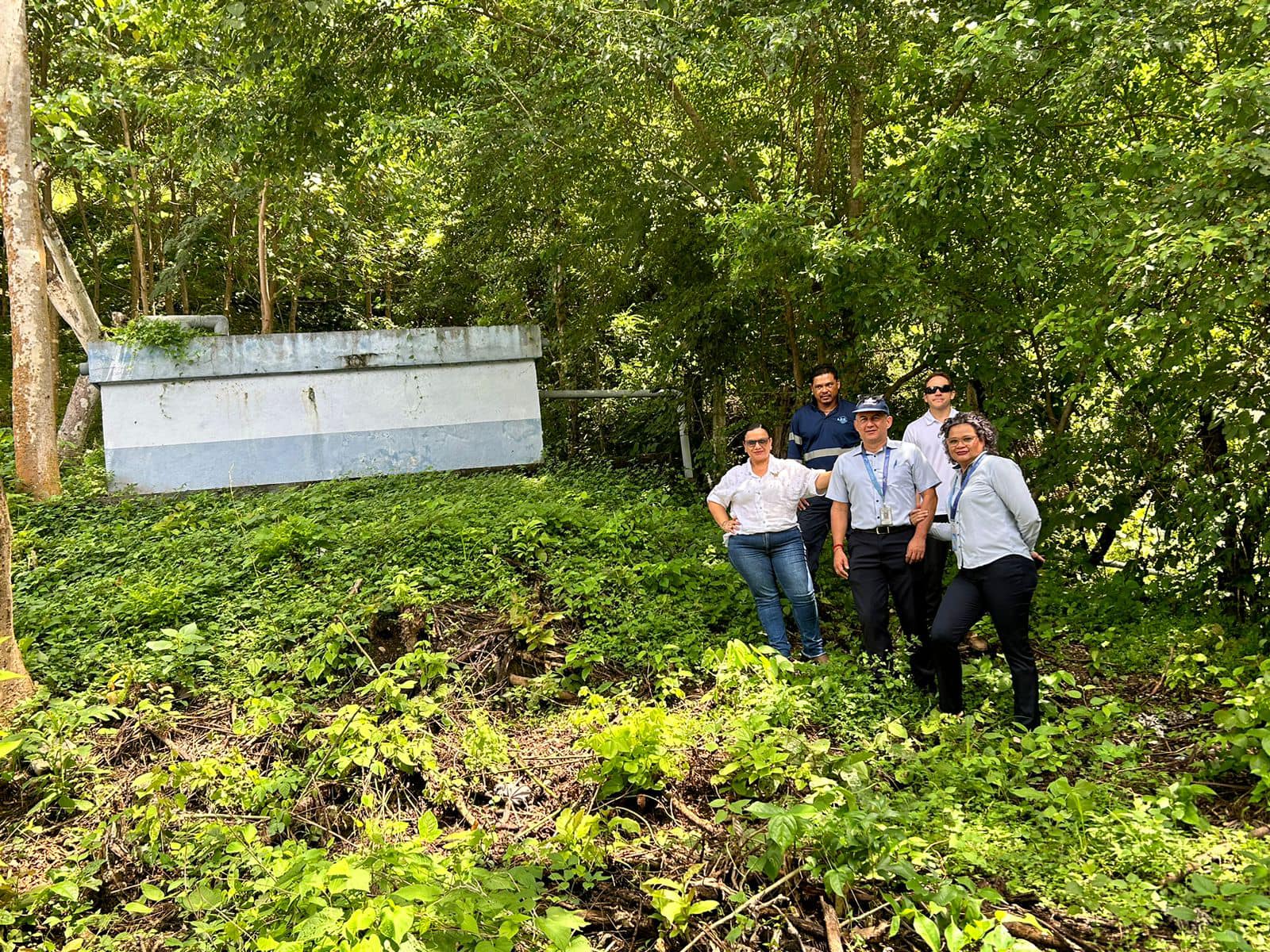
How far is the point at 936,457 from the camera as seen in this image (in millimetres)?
5039

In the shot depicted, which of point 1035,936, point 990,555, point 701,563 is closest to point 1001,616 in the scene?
point 990,555

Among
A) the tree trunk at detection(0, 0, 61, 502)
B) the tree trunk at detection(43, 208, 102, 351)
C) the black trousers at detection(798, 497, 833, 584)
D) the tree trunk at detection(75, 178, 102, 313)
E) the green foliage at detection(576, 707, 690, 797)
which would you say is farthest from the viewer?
the tree trunk at detection(75, 178, 102, 313)

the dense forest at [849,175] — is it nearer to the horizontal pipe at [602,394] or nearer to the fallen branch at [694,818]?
the horizontal pipe at [602,394]

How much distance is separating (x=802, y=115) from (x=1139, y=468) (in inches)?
191

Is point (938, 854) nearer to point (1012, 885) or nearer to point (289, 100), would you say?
point (1012, 885)

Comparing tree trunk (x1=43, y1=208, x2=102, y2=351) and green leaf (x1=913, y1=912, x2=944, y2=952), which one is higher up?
tree trunk (x1=43, y1=208, x2=102, y2=351)

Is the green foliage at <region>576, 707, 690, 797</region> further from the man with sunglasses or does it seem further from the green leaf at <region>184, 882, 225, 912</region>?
the man with sunglasses

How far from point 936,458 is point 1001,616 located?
4.02 feet

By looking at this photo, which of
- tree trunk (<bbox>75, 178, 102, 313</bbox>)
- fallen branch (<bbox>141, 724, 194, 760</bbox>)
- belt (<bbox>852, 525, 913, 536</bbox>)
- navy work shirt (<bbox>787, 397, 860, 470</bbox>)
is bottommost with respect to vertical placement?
fallen branch (<bbox>141, 724, 194, 760</bbox>)

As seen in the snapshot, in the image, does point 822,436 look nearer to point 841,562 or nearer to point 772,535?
point 772,535

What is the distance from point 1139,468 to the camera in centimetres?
624

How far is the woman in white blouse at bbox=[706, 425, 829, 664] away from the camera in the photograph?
521cm

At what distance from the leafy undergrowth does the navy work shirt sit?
1210mm

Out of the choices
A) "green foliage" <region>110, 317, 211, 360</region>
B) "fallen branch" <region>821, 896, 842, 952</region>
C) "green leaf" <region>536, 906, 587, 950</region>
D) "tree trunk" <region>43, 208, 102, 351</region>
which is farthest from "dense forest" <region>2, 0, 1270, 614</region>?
"green leaf" <region>536, 906, 587, 950</region>
